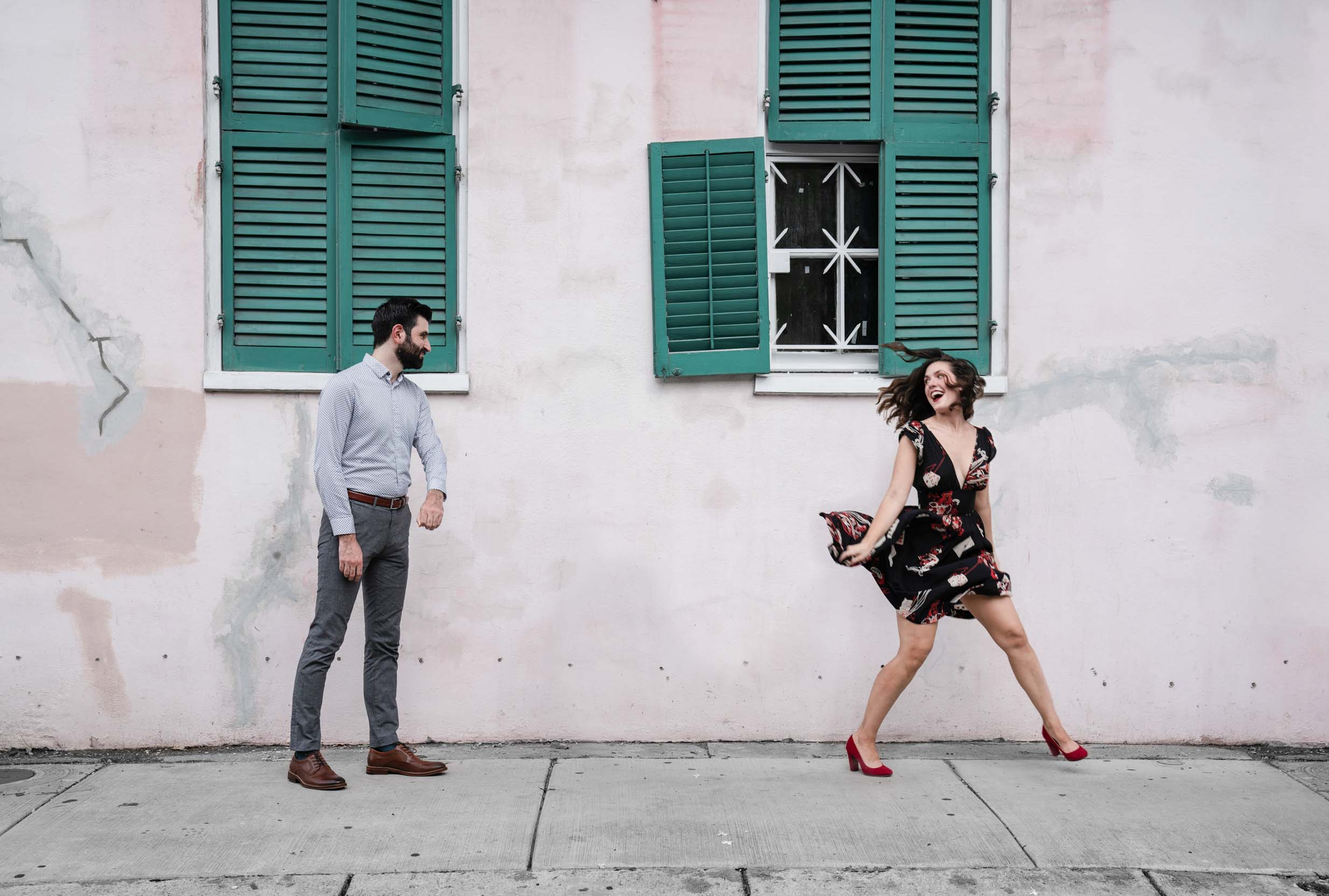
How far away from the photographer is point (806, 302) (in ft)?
17.0

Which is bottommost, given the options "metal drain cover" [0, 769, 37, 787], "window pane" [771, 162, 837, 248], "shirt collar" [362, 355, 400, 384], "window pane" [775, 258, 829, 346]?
"metal drain cover" [0, 769, 37, 787]

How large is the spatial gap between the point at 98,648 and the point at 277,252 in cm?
192

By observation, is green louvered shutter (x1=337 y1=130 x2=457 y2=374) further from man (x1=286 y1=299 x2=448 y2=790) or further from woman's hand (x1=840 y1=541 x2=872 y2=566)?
woman's hand (x1=840 y1=541 x2=872 y2=566)

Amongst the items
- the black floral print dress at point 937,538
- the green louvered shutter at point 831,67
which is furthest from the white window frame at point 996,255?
the black floral print dress at point 937,538

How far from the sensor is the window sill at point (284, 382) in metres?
4.81

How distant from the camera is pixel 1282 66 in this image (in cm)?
496

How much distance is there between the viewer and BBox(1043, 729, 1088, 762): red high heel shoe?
4484mm

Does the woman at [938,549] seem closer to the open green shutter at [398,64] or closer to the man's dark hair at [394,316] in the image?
the man's dark hair at [394,316]

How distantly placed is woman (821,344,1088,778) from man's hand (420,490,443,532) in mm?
1514

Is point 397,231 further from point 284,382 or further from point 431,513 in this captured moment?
point 431,513

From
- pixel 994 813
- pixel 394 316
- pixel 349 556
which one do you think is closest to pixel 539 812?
pixel 349 556

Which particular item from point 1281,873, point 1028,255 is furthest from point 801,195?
point 1281,873

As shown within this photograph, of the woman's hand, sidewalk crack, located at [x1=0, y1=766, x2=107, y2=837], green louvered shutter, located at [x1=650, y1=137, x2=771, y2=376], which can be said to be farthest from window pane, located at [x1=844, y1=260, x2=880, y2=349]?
sidewalk crack, located at [x1=0, y1=766, x2=107, y2=837]

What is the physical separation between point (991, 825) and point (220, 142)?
14.0ft
